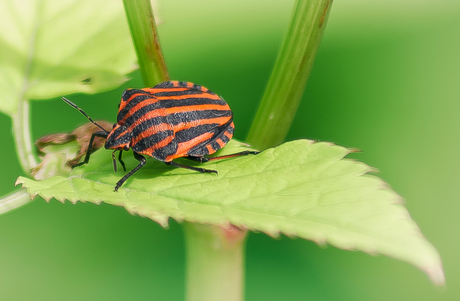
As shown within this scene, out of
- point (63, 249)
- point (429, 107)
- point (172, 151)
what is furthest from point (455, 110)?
point (63, 249)

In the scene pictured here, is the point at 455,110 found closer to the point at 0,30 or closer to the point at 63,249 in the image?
the point at 0,30

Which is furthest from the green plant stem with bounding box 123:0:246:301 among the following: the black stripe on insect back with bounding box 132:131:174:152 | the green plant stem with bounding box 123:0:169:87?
the black stripe on insect back with bounding box 132:131:174:152

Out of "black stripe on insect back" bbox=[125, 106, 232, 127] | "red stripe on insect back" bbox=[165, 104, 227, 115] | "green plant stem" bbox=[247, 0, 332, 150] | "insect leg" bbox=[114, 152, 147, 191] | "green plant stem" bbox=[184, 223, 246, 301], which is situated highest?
→ "green plant stem" bbox=[247, 0, 332, 150]

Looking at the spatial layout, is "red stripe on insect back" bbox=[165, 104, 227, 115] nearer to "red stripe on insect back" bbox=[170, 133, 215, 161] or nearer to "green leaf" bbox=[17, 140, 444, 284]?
"red stripe on insect back" bbox=[170, 133, 215, 161]

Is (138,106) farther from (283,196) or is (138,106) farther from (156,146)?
(283,196)

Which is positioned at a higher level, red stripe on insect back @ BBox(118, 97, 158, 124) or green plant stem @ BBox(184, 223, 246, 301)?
red stripe on insect back @ BBox(118, 97, 158, 124)

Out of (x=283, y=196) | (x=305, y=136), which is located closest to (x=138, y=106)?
(x=283, y=196)
